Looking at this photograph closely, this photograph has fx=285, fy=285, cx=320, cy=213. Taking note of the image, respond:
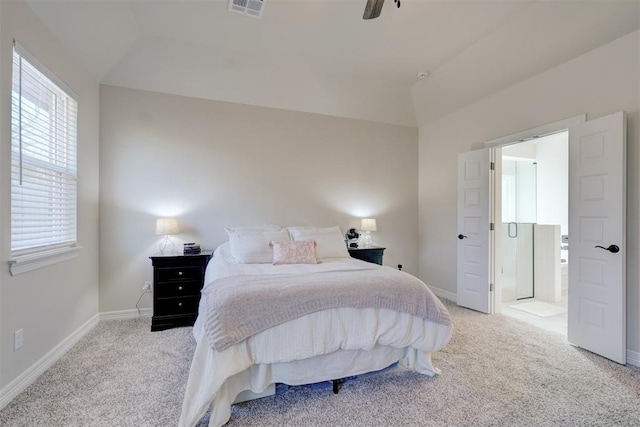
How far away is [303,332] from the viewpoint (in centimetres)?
175

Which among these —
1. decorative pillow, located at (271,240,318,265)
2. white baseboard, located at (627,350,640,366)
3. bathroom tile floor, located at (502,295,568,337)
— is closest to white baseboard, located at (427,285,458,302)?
bathroom tile floor, located at (502,295,568,337)

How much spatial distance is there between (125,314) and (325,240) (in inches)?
95.3

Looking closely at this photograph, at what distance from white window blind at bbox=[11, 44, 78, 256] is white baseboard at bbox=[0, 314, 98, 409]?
0.81 m

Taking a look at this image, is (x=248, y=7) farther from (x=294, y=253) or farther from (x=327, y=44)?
(x=294, y=253)

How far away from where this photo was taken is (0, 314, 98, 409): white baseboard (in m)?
1.76

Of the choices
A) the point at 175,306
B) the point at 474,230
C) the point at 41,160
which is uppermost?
the point at 41,160

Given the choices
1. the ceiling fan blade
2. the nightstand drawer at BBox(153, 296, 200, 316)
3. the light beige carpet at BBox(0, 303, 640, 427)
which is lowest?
the light beige carpet at BBox(0, 303, 640, 427)

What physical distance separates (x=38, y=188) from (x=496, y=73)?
447 cm

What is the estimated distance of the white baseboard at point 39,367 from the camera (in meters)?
1.76

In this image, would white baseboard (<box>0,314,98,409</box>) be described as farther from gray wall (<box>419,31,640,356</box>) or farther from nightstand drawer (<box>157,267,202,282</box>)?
gray wall (<box>419,31,640,356</box>)

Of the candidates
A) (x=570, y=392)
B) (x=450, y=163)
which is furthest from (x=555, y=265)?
(x=570, y=392)

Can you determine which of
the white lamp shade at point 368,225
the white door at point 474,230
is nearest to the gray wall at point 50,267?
the white lamp shade at point 368,225

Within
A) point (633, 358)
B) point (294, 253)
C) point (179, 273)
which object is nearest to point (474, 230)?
point (633, 358)

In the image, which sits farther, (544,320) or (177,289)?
(544,320)
